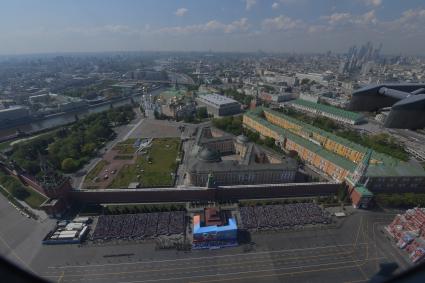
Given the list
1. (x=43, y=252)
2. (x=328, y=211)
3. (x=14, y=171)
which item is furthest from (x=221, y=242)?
(x=14, y=171)

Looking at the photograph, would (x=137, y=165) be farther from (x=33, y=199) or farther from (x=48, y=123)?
(x=48, y=123)

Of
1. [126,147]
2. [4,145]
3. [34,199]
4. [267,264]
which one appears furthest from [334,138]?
[4,145]

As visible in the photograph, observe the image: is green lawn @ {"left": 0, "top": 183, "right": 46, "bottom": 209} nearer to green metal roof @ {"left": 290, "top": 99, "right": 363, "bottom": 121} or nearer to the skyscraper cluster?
green metal roof @ {"left": 290, "top": 99, "right": 363, "bottom": 121}

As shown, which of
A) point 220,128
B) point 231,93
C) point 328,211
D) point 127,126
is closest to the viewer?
point 328,211

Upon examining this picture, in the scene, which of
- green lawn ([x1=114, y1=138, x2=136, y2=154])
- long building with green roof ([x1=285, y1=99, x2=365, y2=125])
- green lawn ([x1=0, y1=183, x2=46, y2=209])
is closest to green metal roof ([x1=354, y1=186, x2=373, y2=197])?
long building with green roof ([x1=285, y1=99, x2=365, y2=125])

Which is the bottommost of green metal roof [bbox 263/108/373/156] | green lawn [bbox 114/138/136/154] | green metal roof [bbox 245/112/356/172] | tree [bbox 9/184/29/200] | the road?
the road

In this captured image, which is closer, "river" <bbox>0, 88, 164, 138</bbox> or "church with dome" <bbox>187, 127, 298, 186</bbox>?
"church with dome" <bbox>187, 127, 298, 186</bbox>

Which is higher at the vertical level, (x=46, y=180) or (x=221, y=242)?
(x=46, y=180)

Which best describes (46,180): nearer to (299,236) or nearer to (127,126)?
(299,236)
